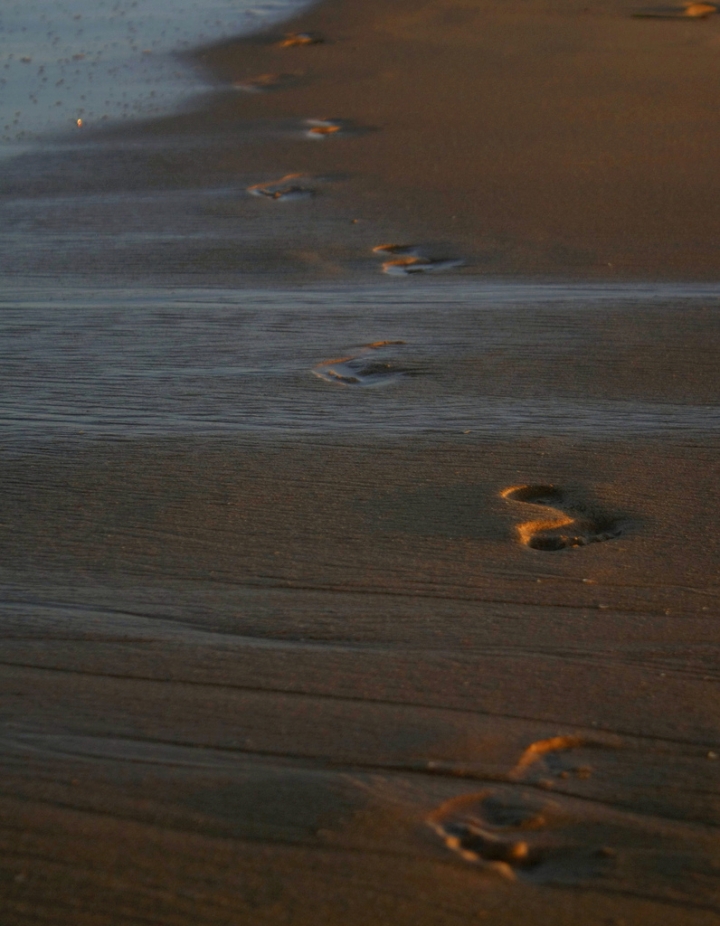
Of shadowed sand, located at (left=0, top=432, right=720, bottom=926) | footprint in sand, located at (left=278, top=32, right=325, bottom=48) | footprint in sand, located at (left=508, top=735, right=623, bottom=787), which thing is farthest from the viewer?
footprint in sand, located at (left=278, top=32, right=325, bottom=48)

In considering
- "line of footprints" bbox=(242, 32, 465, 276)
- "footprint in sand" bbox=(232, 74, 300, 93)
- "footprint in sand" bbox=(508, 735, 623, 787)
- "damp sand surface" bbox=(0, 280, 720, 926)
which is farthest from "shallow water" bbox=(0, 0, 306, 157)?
"footprint in sand" bbox=(508, 735, 623, 787)

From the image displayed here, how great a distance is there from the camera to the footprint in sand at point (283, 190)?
4.82 metres

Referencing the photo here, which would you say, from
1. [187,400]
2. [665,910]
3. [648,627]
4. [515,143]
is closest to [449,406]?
[187,400]

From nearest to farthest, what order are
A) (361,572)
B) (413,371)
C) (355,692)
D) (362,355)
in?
(355,692)
(361,572)
(413,371)
(362,355)

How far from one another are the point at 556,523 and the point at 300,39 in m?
7.39

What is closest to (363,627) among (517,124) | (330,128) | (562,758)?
(562,758)

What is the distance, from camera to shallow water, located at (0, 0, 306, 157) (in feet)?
22.2

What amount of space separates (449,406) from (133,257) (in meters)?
1.76

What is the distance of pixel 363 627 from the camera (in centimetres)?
188

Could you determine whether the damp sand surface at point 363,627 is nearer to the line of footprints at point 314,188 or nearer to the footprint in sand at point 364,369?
the footprint in sand at point 364,369

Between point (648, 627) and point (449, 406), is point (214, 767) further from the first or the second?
point (449, 406)

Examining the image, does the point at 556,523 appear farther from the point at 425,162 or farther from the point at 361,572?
the point at 425,162

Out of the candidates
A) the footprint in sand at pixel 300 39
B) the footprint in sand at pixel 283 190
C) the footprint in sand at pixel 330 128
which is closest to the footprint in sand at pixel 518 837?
the footprint in sand at pixel 283 190

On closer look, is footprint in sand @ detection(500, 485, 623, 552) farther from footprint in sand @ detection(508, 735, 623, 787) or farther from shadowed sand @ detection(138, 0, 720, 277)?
shadowed sand @ detection(138, 0, 720, 277)
